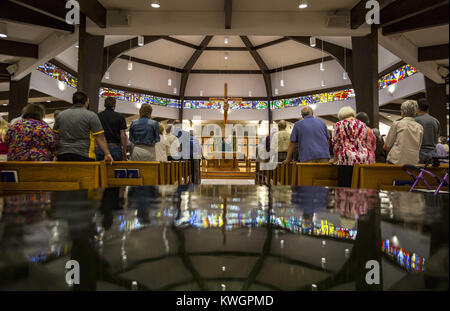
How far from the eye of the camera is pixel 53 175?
2.32 m

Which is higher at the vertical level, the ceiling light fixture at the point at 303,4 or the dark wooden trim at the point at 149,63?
the dark wooden trim at the point at 149,63

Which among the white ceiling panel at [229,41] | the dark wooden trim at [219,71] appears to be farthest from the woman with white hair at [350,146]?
the dark wooden trim at [219,71]

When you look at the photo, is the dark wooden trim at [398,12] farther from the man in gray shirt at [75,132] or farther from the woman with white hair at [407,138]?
the man in gray shirt at [75,132]

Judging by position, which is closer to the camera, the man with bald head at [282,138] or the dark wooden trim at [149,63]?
the man with bald head at [282,138]

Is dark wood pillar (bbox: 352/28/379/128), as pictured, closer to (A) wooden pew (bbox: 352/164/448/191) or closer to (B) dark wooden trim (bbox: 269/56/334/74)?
(A) wooden pew (bbox: 352/164/448/191)

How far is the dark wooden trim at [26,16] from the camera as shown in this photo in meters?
4.89

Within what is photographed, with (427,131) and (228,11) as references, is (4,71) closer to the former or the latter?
(228,11)

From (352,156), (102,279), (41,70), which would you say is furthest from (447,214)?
(41,70)

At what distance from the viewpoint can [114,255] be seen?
403 millimetres

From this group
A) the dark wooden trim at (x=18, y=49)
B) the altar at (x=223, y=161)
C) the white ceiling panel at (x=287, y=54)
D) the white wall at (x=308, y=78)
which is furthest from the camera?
the white wall at (x=308, y=78)

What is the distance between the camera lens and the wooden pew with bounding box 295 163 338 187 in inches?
121

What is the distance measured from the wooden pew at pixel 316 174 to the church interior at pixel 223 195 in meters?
0.01

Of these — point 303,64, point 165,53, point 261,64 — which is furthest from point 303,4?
point 165,53
